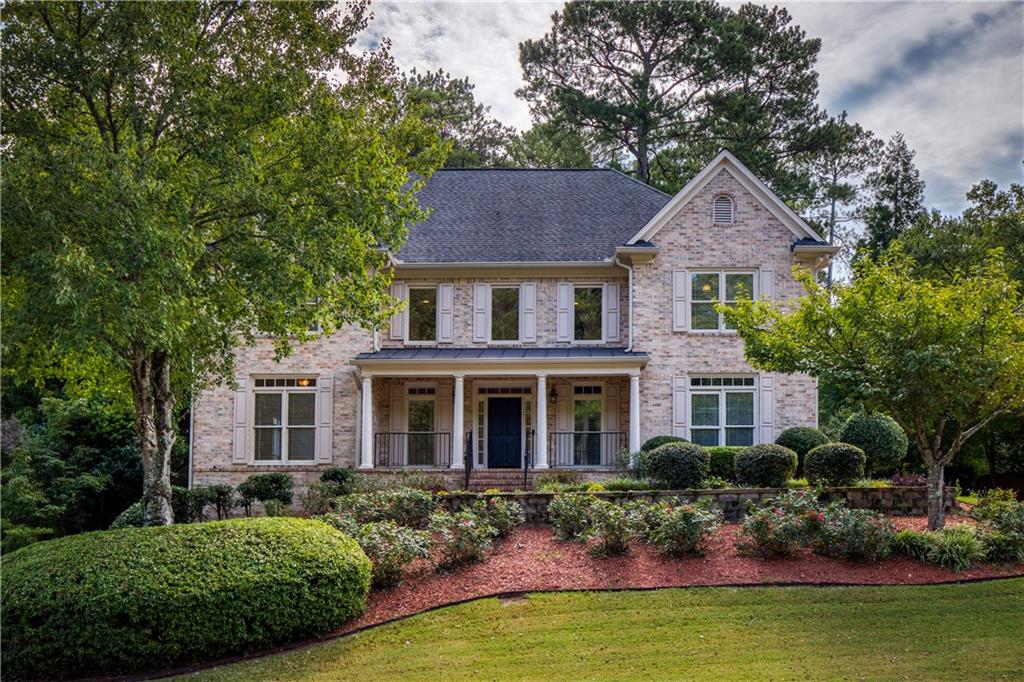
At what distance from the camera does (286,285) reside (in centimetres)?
1044

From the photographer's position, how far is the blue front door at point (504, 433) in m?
19.7

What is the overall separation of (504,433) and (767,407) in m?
6.29

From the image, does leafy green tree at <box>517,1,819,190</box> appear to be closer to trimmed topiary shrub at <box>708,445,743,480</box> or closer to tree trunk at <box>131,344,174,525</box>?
trimmed topiary shrub at <box>708,445,743,480</box>

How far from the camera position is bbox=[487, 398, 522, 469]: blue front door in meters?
19.7

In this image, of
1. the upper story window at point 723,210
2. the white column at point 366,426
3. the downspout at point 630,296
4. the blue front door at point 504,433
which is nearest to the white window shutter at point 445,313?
the blue front door at point 504,433

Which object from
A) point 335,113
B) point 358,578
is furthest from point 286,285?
point 358,578

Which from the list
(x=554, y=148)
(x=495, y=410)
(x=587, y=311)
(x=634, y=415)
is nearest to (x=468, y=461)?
(x=495, y=410)

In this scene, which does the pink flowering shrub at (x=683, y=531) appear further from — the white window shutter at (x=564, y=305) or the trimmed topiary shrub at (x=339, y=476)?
the white window shutter at (x=564, y=305)

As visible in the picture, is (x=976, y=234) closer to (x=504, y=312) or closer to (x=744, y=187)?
(x=744, y=187)

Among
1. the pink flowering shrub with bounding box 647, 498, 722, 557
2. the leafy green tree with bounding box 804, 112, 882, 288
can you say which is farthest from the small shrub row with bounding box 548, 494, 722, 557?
the leafy green tree with bounding box 804, 112, 882, 288

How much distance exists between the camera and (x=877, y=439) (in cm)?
1630

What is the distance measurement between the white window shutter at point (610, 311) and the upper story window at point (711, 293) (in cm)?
183

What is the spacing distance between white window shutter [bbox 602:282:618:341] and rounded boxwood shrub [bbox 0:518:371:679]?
11.4 meters

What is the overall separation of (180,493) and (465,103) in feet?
82.4
